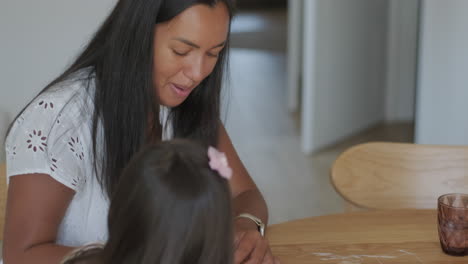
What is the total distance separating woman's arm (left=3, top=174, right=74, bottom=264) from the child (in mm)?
324

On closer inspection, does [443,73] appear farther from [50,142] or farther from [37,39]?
[50,142]

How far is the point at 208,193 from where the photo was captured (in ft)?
3.13

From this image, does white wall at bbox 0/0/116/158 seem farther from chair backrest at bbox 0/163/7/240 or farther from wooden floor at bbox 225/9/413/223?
chair backrest at bbox 0/163/7/240

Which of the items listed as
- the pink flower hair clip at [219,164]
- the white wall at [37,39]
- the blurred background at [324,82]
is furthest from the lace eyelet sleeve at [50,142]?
the white wall at [37,39]

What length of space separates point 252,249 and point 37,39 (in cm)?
221

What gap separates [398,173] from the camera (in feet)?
5.97

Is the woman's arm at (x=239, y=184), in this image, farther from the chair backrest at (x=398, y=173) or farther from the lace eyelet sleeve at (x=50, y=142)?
the lace eyelet sleeve at (x=50, y=142)

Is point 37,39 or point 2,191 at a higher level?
point 37,39

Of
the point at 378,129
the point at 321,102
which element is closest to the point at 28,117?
the point at 321,102

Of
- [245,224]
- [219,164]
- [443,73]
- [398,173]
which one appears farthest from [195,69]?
[443,73]

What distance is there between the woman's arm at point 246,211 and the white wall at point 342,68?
2.57 m

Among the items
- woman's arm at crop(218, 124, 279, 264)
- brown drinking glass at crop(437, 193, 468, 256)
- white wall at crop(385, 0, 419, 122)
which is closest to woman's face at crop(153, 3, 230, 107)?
woman's arm at crop(218, 124, 279, 264)

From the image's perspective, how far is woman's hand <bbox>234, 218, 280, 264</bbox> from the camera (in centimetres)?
133

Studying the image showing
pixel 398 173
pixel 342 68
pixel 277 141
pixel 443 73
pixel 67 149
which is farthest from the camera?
pixel 277 141
